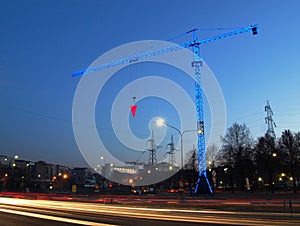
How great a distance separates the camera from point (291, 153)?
2200 inches

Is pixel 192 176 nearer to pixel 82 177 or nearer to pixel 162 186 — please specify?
pixel 162 186

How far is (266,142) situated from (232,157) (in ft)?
22.8

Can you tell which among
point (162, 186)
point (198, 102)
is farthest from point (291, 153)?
point (162, 186)

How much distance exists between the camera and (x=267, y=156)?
59562mm

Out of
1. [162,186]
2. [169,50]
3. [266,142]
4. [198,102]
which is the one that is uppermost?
[169,50]

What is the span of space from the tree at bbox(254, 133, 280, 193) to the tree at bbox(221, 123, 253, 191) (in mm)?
1572

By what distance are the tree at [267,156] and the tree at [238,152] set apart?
157 centimetres

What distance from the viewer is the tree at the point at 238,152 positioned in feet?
204

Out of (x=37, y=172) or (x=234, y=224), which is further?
(x=37, y=172)

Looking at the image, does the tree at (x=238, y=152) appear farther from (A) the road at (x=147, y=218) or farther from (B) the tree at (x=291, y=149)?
(A) the road at (x=147, y=218)

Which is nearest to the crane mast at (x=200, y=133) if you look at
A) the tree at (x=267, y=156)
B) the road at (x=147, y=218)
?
the tree at (x=267, y=156)

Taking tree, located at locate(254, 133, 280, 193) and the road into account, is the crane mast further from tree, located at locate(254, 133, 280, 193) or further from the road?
the road

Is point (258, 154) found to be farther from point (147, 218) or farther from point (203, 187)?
point (147, 218)

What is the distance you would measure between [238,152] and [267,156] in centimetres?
544
